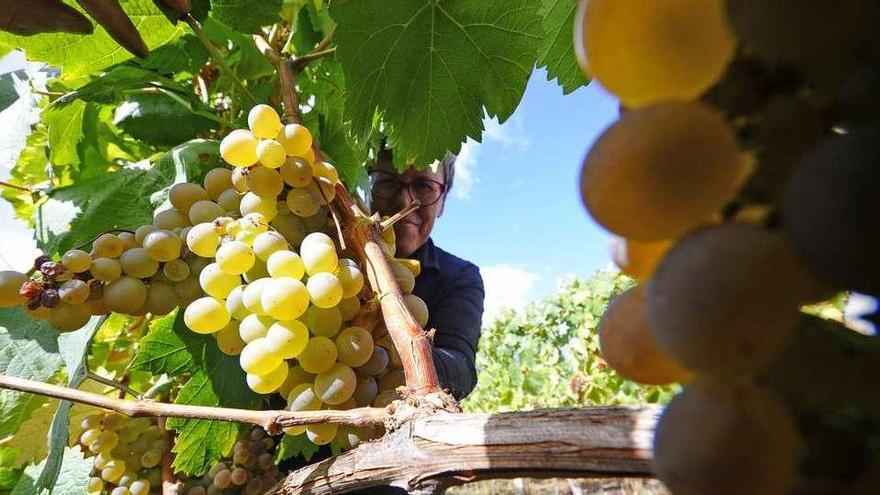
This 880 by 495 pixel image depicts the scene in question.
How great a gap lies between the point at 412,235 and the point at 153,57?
0.90 meters

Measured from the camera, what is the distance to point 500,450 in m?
0.38

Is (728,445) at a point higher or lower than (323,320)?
lower

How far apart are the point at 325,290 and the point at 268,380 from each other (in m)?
0.11

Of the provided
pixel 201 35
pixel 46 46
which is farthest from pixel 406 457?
pixel 46 46

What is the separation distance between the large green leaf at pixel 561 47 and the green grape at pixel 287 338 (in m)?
0.45

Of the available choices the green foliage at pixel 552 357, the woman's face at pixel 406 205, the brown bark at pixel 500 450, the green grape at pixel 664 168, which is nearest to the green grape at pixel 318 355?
the brown bark at pixel 500 450

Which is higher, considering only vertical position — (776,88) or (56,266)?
(56,266)

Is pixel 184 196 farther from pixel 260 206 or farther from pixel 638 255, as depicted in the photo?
pixel 638 255

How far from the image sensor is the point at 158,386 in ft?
3.46

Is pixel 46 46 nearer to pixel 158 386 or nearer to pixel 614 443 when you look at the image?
pixel 158 386

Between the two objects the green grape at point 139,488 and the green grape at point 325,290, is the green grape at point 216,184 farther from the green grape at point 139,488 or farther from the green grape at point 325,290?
the green grape at point 139,488

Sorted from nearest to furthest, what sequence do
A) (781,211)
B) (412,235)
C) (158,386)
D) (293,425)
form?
(781,211), (293,425), (158,386), (412,235)

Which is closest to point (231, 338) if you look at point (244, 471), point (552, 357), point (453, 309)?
point (244, 471)

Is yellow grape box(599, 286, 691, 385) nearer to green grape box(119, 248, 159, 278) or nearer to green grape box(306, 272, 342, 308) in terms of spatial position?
green grape box(306, 272, 342, 308)
